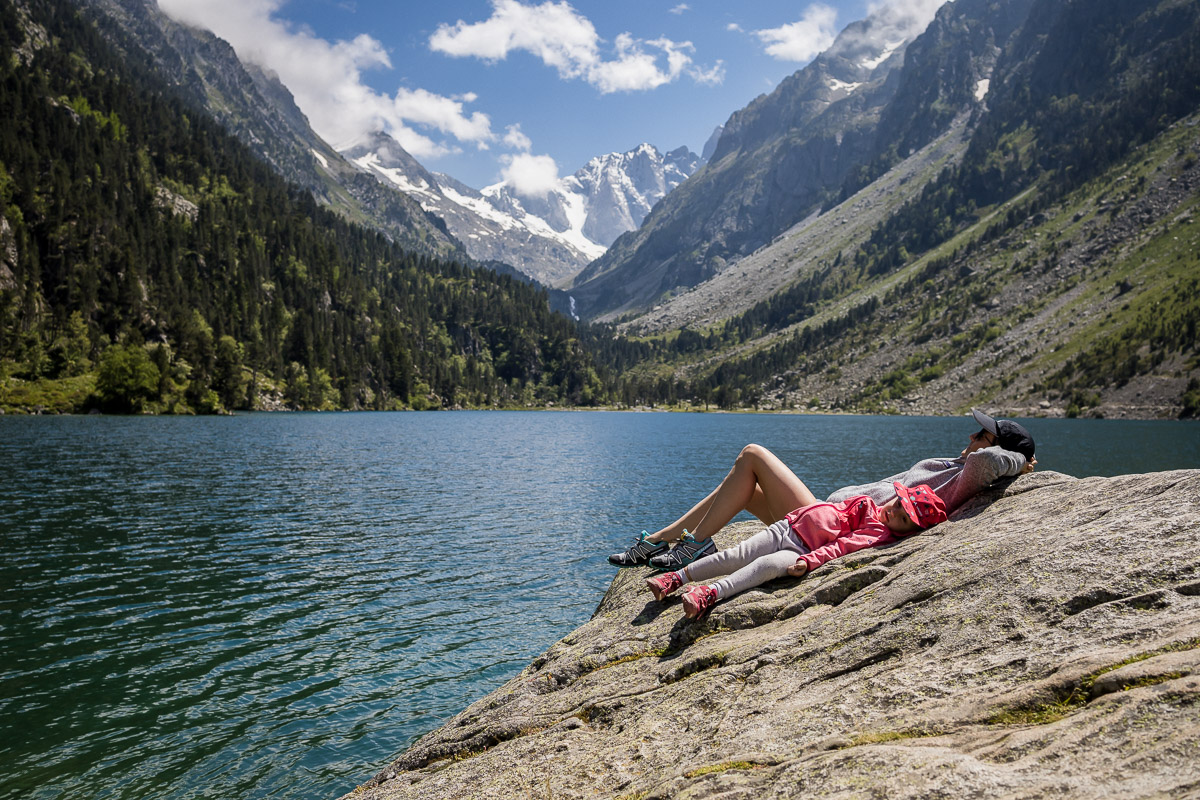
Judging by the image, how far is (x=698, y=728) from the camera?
665 cm

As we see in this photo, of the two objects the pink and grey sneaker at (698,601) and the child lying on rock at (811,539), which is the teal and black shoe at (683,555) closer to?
the child lying on rock at (811,539)

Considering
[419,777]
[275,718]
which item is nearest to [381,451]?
[275,718]

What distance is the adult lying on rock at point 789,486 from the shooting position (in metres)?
9.44

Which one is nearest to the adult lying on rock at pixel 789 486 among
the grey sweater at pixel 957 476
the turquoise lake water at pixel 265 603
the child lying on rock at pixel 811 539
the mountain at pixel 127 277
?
the grey sweater at pixel 957 476

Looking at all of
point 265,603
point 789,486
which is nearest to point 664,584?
point 789,486

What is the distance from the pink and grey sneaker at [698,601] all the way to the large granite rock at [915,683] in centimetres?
18

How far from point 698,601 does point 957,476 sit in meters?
4.45

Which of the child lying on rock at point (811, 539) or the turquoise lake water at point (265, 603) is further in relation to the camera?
the turquoise lake water at point (265, 603)

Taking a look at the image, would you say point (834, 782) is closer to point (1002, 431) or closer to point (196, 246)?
point (1002, 431)

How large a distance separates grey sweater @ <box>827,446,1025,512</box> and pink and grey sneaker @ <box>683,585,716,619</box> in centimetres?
284

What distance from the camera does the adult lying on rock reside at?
31.0 ft

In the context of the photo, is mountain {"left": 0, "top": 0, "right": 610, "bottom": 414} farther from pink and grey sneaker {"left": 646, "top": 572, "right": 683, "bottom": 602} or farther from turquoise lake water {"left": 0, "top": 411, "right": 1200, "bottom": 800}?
pink and grey sneaker {"left": 646, "top": 572, "right": 683, "bottom": 602}

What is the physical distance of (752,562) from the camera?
923cm

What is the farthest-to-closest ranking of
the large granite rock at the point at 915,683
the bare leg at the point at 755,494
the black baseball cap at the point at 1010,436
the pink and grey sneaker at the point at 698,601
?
the bare leg at the point at 755,494
the black baseball cap at the point at 1010,436
the pink and grey sneaker at the point at 698,601
the large granite rock at the point at 915,683
